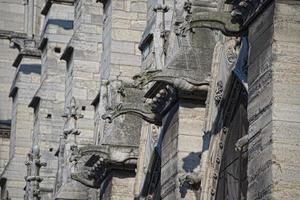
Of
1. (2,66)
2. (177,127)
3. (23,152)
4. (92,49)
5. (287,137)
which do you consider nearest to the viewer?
(287,137)

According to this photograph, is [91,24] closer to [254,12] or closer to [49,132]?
[49,132]

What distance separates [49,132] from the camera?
42.2 metres

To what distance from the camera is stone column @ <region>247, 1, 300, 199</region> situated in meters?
16.3

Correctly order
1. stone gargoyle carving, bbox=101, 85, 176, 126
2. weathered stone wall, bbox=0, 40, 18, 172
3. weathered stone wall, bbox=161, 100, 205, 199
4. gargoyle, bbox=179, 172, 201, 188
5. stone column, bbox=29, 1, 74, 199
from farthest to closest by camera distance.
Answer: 1. weathered stone wall, bbox=0, 40, 18, 172
2. stone column, bbox=29, 1, 74, 199
3. stone gargoyle carving, bbox=101, 85, 176, 126
4. weathered stone wall, bbox=161, 100, 205, 199
5. gargoyle, bbox=179, 172, 201, 188

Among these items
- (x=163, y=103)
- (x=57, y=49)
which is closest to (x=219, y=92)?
(x=163, y=103)

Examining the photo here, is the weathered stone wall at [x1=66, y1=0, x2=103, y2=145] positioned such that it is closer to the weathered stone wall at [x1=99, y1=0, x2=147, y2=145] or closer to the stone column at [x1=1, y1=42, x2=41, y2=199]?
the weathered stone wall at [x1=99, y1=0, x2=147, y2=145]

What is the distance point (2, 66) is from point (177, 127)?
32582 mm

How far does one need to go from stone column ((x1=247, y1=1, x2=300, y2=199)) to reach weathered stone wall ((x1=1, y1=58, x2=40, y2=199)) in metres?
29.9

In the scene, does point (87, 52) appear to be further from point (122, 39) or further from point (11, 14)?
point (11, 14)

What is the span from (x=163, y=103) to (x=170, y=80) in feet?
6.19

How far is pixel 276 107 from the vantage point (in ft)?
54.3

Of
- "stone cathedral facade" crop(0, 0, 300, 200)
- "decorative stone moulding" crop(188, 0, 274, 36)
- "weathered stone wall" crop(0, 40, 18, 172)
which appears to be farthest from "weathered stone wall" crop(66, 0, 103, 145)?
"decorative stone moulding" crop(188, 0, 274, 36)

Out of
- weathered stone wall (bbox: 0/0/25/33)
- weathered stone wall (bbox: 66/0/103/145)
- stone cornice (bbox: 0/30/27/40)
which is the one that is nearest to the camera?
weathered stone wall (bbox: 66/0/103/145)

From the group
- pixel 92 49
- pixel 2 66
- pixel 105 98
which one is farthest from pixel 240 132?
pixel 2 66
